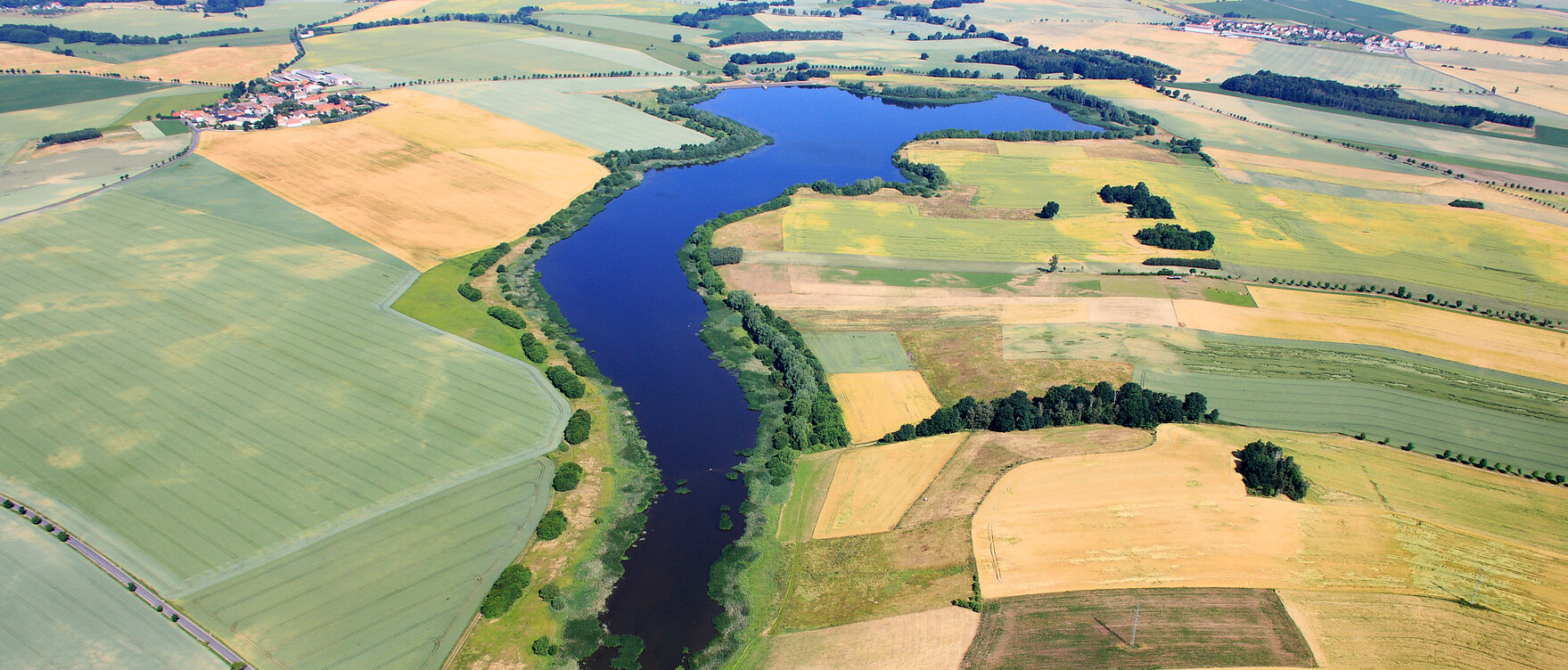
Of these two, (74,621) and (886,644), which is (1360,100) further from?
(74,621)

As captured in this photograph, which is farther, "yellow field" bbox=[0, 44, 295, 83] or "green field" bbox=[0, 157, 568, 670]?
"yellow field" bbox=[0, 44, 295, 83]

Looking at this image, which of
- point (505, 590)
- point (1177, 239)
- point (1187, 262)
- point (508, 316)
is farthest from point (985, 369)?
point (508, 316)

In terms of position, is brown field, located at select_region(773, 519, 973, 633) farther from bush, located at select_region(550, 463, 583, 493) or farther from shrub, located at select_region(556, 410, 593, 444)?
shrub, located at select_region(556, 410, 593, 444)

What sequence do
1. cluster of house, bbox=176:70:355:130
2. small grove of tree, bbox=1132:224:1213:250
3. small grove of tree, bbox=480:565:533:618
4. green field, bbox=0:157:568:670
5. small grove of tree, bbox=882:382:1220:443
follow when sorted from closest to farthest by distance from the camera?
small grove of tree, bbox=480:565:533:618
green field, bbox=0:157:568:670
small grove of tree, bbox=882:382:1220:443
small grove of tree, bbox=1132:224:1213:250
cluster of house, bbox=176:70:355:130

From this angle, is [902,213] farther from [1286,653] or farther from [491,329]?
[1286,653]

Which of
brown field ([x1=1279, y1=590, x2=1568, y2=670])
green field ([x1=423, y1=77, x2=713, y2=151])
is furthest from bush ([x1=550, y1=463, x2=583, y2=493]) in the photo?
green field ([x1=423, y1=77, x2=713, y2=151])

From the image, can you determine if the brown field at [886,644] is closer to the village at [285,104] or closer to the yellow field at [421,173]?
the yellow field at [421,173]

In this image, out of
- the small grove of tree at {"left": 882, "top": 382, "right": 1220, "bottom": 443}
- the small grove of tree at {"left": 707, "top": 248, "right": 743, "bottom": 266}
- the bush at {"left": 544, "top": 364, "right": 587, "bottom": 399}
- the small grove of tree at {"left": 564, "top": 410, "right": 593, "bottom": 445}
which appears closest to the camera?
the small grove of tree at {"left": 564, "top": 410, "right": 593, "bottom": 445}

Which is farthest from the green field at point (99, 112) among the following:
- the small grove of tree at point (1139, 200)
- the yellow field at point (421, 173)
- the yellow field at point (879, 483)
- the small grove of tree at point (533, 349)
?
the small grove of tree at point (1139, 200)
